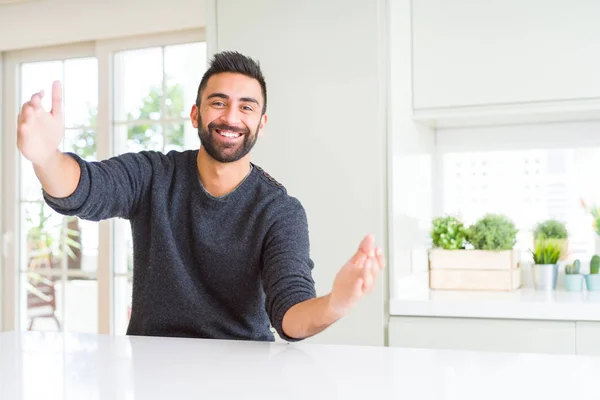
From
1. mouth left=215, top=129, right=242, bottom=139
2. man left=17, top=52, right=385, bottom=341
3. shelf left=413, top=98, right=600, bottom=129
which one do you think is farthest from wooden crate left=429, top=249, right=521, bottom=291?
mouth left=215, top=129, right=242, bottom=139

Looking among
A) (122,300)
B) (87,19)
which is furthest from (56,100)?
(122,300)

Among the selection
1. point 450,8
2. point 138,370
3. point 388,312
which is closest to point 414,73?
point 450,8

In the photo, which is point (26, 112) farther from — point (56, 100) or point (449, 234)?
point (449, 234)

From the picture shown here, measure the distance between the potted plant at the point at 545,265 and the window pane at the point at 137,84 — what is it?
1.85m

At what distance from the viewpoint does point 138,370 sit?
1201 millimetres

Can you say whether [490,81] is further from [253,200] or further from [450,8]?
[253,200]

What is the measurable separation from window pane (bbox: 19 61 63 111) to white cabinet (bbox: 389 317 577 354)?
2.29 meters

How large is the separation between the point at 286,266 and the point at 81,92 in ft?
8.31

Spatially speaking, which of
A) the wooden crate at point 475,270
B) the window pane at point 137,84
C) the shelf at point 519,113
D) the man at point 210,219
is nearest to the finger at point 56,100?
the man at point 210,219

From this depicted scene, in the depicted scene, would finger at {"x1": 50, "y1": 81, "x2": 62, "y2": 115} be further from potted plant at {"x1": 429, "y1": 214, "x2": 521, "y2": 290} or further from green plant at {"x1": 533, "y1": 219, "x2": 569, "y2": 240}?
green plant at {"x1": 533, "y1": 219, "x2": 569, "y2": 240}

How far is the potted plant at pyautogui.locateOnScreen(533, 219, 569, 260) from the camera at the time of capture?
2.93 m

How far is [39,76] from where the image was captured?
12.7 feet

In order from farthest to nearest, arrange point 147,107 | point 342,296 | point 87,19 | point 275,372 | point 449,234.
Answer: point 147,107, point 87,19, point 449,234, point 342,296, point 275,372

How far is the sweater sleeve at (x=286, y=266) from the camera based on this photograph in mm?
1514
